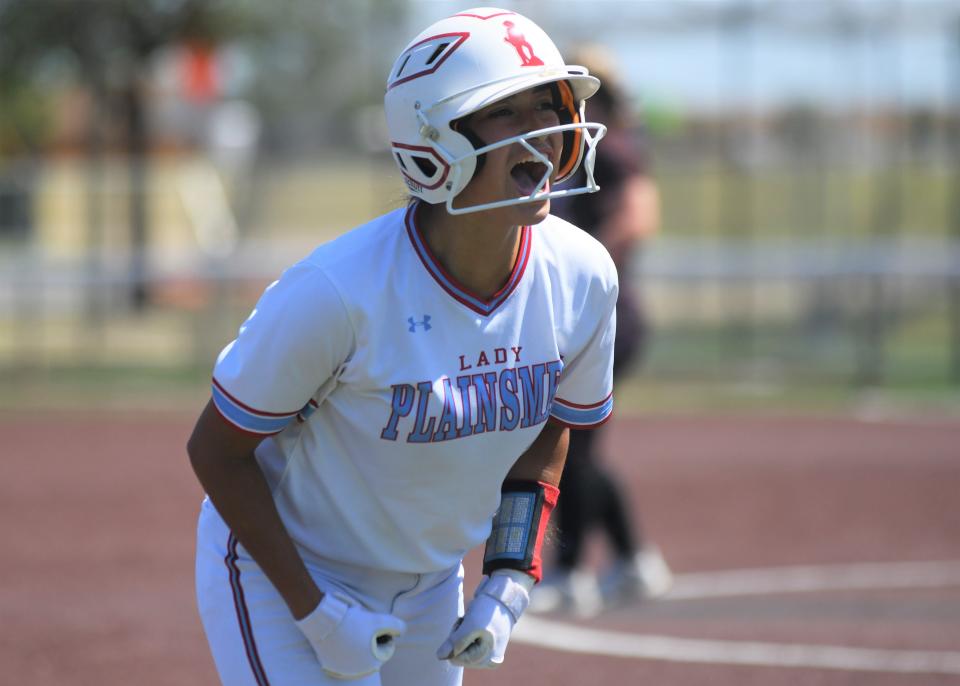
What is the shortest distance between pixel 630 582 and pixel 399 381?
14.0 feet

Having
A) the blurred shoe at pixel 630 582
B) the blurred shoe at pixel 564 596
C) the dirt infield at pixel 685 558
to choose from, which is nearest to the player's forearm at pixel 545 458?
the dirt infield at pixel 685 558

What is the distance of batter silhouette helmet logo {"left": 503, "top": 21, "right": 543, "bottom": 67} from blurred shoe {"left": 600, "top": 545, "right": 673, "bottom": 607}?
4.41 meters

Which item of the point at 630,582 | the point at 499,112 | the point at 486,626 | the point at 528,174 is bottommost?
the point at 630,582

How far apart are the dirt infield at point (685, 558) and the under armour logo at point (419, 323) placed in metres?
2.99

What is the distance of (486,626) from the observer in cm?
321

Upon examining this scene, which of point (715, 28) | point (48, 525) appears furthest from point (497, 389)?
point (715, 28)

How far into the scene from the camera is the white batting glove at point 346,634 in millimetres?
3010

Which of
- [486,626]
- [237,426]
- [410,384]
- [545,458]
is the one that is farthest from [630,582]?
[237,426]

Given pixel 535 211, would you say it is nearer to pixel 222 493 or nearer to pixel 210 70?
pixel 222 493

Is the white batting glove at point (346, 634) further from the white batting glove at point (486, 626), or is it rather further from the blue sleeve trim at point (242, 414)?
the blue sleeve trim at point (242, 414)

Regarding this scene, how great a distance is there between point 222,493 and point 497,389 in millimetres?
628

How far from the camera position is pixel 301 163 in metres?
21.8

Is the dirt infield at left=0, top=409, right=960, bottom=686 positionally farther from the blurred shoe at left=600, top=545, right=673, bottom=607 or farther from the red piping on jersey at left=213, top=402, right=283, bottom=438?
the red piping on jersey at left=213, top=402, right=283, bottom=438

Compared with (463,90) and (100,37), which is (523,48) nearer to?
(463,90)
